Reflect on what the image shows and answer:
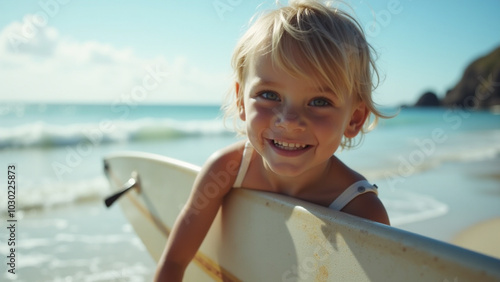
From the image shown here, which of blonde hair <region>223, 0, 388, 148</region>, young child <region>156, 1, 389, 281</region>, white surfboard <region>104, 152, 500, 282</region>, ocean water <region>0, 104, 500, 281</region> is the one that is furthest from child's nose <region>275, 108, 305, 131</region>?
ocean water <region>0, 104, 500, 281</region>

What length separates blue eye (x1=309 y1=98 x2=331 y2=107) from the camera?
1153 mm

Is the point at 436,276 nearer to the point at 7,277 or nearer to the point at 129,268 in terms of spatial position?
the point at 129,268

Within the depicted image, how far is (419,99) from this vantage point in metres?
32.4

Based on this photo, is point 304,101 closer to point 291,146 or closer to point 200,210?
point 291,146

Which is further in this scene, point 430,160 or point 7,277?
point 430,160

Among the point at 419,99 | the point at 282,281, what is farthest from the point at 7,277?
the point at 419,99

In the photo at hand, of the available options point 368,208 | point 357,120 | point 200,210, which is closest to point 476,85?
point 357,120

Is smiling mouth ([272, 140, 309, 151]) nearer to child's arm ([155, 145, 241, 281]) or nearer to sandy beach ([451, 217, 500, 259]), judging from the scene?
child's arm ([155, 145, 241, 281])

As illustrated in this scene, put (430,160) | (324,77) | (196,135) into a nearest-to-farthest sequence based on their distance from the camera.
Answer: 1. (324,77)
2. (430,160)
3. (196,135)

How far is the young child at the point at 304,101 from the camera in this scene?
3.72 feet

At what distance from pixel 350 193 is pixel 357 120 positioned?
255mm

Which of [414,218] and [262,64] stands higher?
[262,64]

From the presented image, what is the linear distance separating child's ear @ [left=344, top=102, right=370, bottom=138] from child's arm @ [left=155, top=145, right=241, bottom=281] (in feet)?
1.39

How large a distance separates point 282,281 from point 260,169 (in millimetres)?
426
